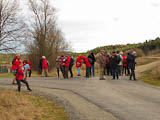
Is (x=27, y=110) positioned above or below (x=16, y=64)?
below

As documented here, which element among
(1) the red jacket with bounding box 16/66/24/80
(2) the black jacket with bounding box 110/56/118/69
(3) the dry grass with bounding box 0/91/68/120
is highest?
(2) the black jacket with bounding box 110/56/118/69

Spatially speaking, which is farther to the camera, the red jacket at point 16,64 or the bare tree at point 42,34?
the bare tree at point 42,34

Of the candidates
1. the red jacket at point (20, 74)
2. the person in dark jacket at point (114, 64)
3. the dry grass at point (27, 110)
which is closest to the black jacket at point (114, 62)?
the person in dark jacket at point (114, 64)

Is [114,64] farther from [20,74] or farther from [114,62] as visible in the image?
[20,74]

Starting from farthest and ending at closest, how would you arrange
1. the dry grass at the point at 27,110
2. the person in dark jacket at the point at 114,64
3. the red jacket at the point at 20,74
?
the person in dark jacket at the point at 114,64
the red jacket at the point at 20,74
the dry grass at the point at 27,110

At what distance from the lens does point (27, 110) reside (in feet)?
24.6

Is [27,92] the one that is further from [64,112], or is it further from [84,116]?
[84,116]

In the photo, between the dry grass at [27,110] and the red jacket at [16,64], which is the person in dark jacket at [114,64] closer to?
the red jacket at [16,64]

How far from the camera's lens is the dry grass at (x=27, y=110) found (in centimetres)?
679

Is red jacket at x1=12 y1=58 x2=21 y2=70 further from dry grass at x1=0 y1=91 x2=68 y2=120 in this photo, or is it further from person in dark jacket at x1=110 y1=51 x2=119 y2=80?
person in dark jacket at x1=110 y1=51 x2=119 y2=80

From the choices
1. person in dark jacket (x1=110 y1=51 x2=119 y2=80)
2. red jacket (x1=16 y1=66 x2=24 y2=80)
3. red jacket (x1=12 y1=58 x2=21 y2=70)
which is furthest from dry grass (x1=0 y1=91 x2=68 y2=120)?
person in dark jacket (x1=110 y1=51 x2=119 y2=80)

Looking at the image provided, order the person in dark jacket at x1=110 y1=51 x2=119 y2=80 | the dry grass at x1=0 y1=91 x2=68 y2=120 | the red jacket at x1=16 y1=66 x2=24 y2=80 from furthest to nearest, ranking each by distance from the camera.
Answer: the person in dark jacket at x1=110 y1=51 x2=119 y2=80
the red jacket at x1=16 y1=66 x2=24 y2=80
the dry grass at x1=0 y1=91 x2=68 y2=120

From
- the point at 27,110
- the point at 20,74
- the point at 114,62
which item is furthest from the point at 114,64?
the point at 27,110

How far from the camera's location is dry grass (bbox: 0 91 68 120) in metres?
6.79
